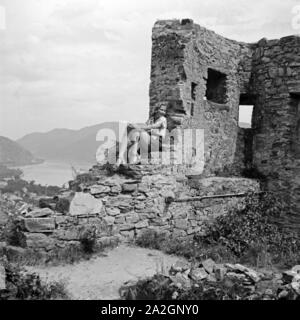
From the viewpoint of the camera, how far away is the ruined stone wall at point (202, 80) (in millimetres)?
8461

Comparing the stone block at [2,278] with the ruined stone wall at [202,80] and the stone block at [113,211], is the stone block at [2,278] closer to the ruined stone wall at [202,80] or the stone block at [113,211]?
the stone block at [113,211]

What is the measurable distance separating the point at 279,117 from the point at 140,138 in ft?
11.6

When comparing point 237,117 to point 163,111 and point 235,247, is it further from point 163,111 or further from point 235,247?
point 235,247

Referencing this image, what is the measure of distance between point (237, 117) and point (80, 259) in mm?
5511

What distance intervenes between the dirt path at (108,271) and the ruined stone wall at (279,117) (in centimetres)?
373

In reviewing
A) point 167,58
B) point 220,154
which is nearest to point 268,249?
point 220,154

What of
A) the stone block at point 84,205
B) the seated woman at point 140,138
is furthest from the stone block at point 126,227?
the seated woman at point 140,138

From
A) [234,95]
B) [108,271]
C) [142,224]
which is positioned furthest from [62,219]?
[234,95]

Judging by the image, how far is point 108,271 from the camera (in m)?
6.07

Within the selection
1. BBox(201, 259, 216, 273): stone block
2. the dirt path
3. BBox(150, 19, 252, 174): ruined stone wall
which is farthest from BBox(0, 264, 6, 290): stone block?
BBox(150, 19, 252, 174): ruined stone wall

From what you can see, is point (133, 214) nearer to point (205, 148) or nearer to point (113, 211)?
point (113, 211)

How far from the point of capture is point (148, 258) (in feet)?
22.1

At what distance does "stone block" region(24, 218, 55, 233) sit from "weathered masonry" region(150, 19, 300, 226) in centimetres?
319
